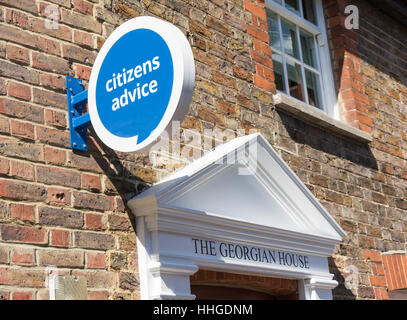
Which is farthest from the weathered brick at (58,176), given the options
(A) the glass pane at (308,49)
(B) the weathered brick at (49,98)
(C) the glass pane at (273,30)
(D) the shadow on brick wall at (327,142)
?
(A) the glass pane at (308,49)

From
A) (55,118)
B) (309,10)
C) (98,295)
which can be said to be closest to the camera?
(98,295)

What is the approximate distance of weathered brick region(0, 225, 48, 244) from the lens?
11.0 ft

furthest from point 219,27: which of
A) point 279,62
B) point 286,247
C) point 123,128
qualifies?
point 123,128

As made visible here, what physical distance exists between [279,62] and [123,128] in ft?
9.72

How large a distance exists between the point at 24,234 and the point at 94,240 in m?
0.45

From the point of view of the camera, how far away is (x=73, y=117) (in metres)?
3.83

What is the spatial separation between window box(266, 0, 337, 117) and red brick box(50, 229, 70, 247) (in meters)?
Result: 2.92

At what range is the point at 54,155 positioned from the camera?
12.2 ft

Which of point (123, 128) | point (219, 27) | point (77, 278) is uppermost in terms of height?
point (219, 27)

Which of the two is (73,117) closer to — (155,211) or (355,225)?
(155,211)

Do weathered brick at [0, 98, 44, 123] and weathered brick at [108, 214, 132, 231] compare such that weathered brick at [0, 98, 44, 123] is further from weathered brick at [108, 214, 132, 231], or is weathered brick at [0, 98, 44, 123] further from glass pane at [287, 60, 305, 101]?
glass pane at [287, 60, 305, 101]

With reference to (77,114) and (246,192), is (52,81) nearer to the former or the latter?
(77,114)

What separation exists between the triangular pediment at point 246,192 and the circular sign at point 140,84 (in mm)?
602

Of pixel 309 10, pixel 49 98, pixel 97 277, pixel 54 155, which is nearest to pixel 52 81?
pixel 49 98
